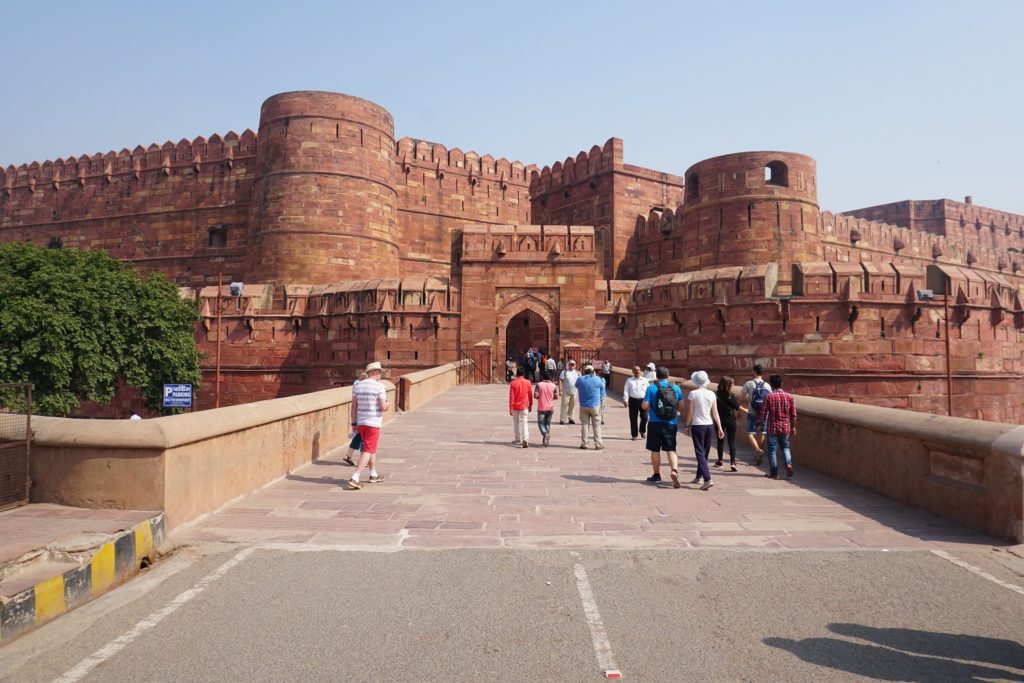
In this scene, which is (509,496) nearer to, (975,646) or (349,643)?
(349,643)

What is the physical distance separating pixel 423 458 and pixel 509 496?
88.5 inches

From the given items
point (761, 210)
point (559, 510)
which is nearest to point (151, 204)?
point (761, 210)

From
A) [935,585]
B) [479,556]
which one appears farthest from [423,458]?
[935,585]

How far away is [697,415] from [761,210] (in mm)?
20727

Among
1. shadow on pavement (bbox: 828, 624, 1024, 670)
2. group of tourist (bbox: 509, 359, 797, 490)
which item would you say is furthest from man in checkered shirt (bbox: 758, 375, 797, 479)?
shadow on pavement (bbox: 828, 624, 1024, 670)

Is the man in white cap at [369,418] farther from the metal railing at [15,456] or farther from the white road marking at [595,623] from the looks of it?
the white road marking at [595,623]

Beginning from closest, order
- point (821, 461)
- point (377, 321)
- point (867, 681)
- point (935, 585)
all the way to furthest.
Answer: point (867, 681)
point (935, 585)
point (821, 461)
point (377, 321)

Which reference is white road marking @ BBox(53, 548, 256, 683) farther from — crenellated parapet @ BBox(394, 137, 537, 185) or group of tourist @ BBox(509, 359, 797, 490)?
crenellated parapet @ BBox(394, 137, 537, 185)

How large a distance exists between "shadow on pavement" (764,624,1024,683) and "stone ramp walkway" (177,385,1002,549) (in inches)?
55.7

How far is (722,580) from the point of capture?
3740 millimetres

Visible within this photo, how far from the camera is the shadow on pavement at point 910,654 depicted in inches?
104

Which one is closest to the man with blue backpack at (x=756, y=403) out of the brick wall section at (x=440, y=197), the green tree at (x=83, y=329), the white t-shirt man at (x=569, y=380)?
the white t-shirt man at (x=569, y=380)

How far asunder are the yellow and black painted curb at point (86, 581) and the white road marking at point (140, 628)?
1.57 feet

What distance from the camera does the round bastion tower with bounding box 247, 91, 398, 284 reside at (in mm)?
27969
